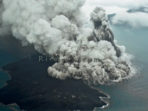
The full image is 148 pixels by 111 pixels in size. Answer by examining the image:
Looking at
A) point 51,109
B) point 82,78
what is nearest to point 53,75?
point 82,78

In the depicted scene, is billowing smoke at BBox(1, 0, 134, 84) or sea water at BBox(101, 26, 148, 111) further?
billowing smoke at BBox(1, 0, 134, 84)

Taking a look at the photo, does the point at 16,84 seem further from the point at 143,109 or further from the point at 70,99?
the point at 143,109

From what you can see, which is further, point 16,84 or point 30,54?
point 30,54

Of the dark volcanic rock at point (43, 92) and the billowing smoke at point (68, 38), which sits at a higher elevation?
the billowing smoke at point (68, 38)

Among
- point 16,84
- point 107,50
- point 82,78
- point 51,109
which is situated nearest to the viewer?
point 51,109

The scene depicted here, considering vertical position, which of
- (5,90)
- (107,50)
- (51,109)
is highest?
(107,50)
